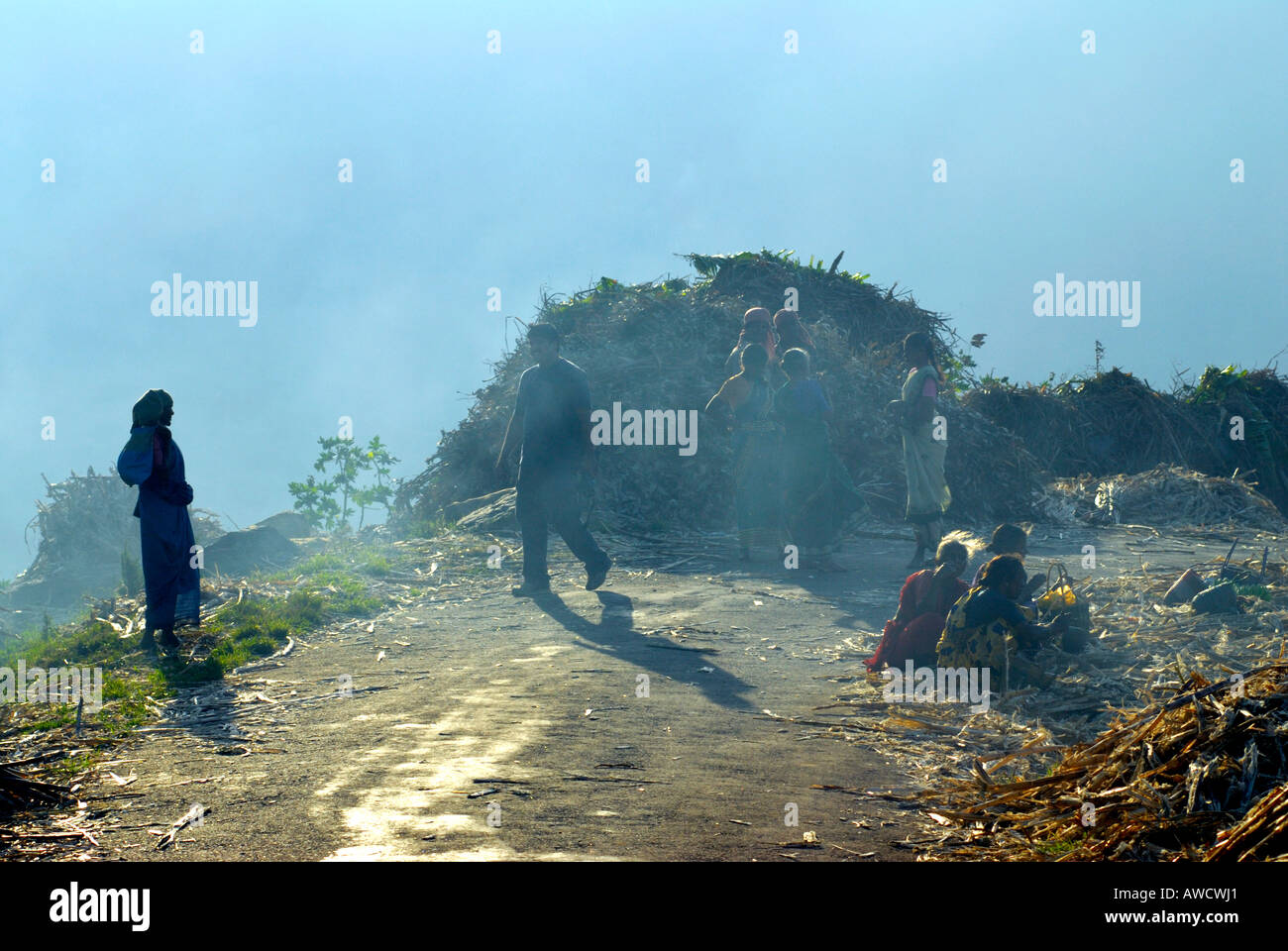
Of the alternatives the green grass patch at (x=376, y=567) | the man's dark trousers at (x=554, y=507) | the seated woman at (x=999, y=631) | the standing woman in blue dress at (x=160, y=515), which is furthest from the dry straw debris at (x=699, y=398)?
the seated woman at (x=999, y=631)

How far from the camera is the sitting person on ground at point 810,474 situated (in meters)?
11.3

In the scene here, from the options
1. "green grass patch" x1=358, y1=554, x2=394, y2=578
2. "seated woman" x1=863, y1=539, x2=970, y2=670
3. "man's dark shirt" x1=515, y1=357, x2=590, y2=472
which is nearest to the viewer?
"seated woman" x1=863, y1=539, x2=970, y2=670

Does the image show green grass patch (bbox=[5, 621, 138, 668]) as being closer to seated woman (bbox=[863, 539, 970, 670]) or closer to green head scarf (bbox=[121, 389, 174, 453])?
green head scarf (bbox=[121, 389, 174, 453])

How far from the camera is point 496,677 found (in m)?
6.90

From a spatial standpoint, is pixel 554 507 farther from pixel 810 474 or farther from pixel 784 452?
pixel 810 474

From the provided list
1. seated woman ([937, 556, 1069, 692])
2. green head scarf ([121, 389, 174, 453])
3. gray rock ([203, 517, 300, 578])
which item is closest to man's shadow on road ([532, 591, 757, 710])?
seated woman ([937, 556, 1069, 692])

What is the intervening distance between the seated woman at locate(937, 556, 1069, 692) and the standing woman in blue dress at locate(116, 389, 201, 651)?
18.8ft

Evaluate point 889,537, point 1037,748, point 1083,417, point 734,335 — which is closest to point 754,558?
point 889,537

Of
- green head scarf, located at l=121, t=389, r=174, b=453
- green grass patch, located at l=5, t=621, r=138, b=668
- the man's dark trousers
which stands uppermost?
green head scarf, located at l=121, t=389, r=174, b=453

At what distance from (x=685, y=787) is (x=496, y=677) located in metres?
2.65

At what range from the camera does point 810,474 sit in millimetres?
11352

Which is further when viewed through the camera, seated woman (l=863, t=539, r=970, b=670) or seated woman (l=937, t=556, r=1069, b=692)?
seated woman (l=863, t=539, r=970, b=670)

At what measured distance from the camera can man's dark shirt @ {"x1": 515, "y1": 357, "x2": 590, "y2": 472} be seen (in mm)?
10125
